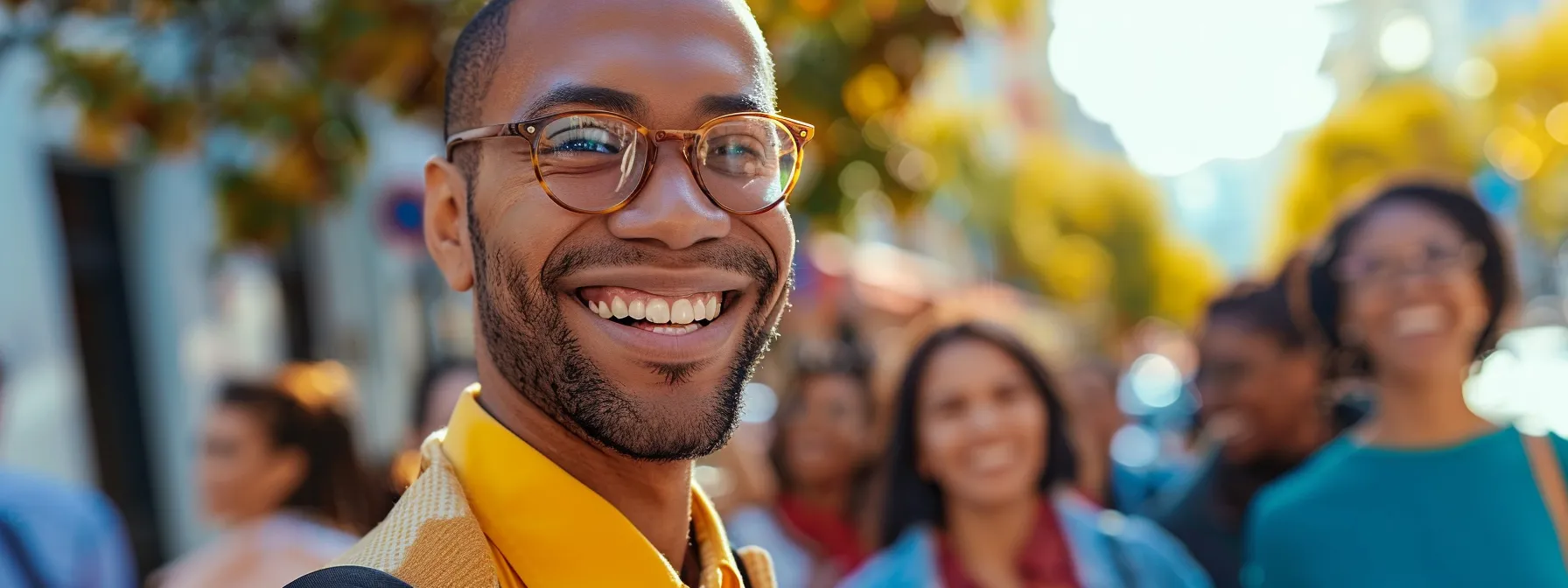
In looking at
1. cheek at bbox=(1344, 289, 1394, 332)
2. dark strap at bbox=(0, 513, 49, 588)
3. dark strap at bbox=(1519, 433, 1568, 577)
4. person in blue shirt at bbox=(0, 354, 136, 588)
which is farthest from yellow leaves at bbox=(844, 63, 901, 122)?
dark strap at bbox=(0, 513, 49, 588)

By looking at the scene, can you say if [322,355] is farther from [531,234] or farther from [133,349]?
[531,234]

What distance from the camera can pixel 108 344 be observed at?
981cm

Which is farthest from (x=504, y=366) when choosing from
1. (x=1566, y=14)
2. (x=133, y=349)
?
(x=1566, y=14)

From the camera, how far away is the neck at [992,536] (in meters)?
3.89

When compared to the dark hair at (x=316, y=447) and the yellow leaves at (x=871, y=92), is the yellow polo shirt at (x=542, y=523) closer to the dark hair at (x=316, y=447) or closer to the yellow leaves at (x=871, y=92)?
the dark hair at (x=316, y=447)

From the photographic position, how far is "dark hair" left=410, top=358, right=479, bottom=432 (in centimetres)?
512

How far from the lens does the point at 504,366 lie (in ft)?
5.36

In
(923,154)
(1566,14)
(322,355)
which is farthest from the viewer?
(1566,14)

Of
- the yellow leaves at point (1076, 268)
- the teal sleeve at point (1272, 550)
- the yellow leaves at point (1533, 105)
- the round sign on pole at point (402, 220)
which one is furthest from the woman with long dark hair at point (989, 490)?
the yellow leaves at point (1076, 268)

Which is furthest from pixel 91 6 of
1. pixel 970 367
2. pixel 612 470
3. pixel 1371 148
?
pixel 1371 148

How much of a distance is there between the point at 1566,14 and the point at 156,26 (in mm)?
29359

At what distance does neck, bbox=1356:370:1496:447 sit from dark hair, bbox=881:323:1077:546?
983 millimetres

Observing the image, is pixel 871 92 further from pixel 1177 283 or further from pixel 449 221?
pixel 1177 283

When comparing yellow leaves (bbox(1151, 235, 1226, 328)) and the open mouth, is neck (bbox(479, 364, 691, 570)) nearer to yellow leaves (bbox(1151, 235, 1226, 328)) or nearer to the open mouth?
the open mouth
